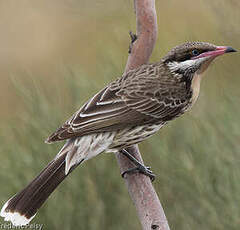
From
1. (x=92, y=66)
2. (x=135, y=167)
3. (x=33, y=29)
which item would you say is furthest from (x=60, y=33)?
(x=135, y=167)

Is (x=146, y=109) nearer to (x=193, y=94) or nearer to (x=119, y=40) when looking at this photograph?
(x=193, y=94)

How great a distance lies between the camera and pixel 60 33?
259 inches

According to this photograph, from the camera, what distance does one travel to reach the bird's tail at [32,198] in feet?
10.6

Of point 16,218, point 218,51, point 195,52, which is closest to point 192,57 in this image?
point 195,52

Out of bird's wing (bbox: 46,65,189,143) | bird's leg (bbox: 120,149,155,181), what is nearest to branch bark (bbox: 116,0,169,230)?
bird's leg (bbox: 120,149,155,181)

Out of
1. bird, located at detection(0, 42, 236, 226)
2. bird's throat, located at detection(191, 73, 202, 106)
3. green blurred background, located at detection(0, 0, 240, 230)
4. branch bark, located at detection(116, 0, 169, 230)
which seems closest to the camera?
branch bark, located at detection(116, 0, 169, 230)

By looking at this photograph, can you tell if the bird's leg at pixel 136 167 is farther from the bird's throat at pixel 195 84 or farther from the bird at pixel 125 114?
the bird's throat at pixel 195 84

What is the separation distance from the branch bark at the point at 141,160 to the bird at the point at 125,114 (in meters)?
0.08

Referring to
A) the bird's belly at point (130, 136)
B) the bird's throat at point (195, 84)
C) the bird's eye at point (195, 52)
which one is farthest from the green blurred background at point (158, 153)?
the bird's eye at point (195, 52)

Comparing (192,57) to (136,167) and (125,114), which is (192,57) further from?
(136,167)

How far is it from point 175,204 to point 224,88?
2.62 ft

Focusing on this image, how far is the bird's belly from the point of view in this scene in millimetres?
3615

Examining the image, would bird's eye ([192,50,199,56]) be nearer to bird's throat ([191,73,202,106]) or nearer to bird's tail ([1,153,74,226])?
bird's throat ([191,73,202,106])

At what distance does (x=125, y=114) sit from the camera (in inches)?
147
